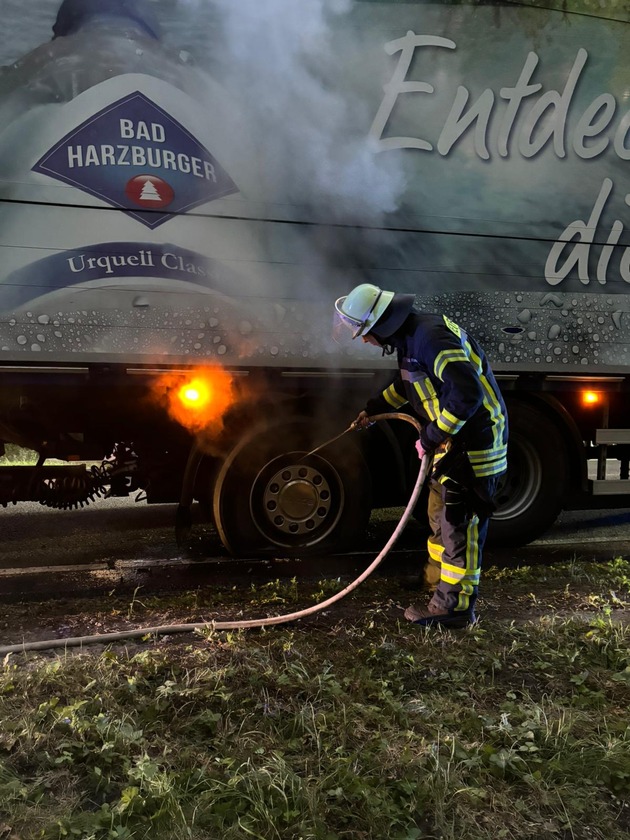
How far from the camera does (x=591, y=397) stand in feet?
15.0

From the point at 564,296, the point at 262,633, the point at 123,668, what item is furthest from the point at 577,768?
the point at 564,296

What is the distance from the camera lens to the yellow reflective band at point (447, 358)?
2844 mm

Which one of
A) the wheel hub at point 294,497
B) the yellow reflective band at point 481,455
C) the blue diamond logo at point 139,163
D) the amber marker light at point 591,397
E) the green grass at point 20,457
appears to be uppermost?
the blue diamond logo at point 139,163

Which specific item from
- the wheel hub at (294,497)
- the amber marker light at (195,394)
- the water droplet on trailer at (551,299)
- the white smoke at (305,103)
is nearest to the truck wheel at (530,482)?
the water droplet on trailer at (551,299)

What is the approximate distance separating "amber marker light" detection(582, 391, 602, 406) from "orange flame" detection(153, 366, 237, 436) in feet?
8.54

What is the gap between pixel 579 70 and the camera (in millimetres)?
3975

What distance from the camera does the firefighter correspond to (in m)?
2.96

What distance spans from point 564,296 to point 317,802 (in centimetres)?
350

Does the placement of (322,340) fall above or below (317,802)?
above

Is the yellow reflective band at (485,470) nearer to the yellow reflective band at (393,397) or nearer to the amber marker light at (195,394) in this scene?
the yellow reflective band at (393,397)

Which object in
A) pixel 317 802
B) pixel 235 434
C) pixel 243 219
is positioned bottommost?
pixel 317 802

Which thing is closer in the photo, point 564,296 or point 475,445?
point 475,445

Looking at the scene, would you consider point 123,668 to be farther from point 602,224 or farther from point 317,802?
point 602,224

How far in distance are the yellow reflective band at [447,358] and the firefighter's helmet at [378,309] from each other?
0.29 metres
